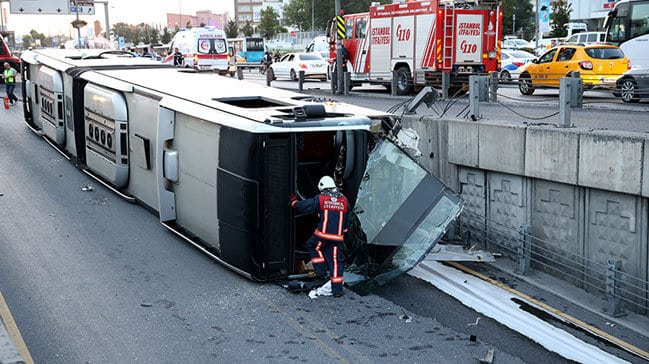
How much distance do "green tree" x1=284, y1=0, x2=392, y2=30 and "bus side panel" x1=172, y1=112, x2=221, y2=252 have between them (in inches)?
2720

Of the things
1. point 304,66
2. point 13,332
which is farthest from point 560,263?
point 304,66

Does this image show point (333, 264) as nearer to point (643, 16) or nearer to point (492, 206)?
point (492, 206)

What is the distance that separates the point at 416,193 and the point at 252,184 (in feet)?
7.11

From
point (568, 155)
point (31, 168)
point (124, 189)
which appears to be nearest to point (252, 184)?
point (568, 155)

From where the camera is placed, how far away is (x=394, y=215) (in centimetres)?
955

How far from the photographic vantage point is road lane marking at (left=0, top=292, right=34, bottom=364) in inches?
271

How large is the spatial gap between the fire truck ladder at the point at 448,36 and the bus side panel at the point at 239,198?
596 inches

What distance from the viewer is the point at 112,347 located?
7352mm

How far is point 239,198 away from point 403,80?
Answer: 16.7m

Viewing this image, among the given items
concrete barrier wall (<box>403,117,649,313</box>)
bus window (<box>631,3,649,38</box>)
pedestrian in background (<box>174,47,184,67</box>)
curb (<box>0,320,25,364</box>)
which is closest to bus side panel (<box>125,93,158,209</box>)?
concrete barrier wall (<box>403,117,649,313</box>)

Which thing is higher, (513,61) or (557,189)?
(513,61)

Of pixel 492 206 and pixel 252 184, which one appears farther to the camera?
pixel 492 206

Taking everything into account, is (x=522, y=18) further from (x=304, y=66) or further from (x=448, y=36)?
(x=448, y=36)

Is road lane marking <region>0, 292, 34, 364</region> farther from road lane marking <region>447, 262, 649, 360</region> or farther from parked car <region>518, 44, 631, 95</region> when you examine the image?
parked car <region>518, 44, 631, 95</region>
